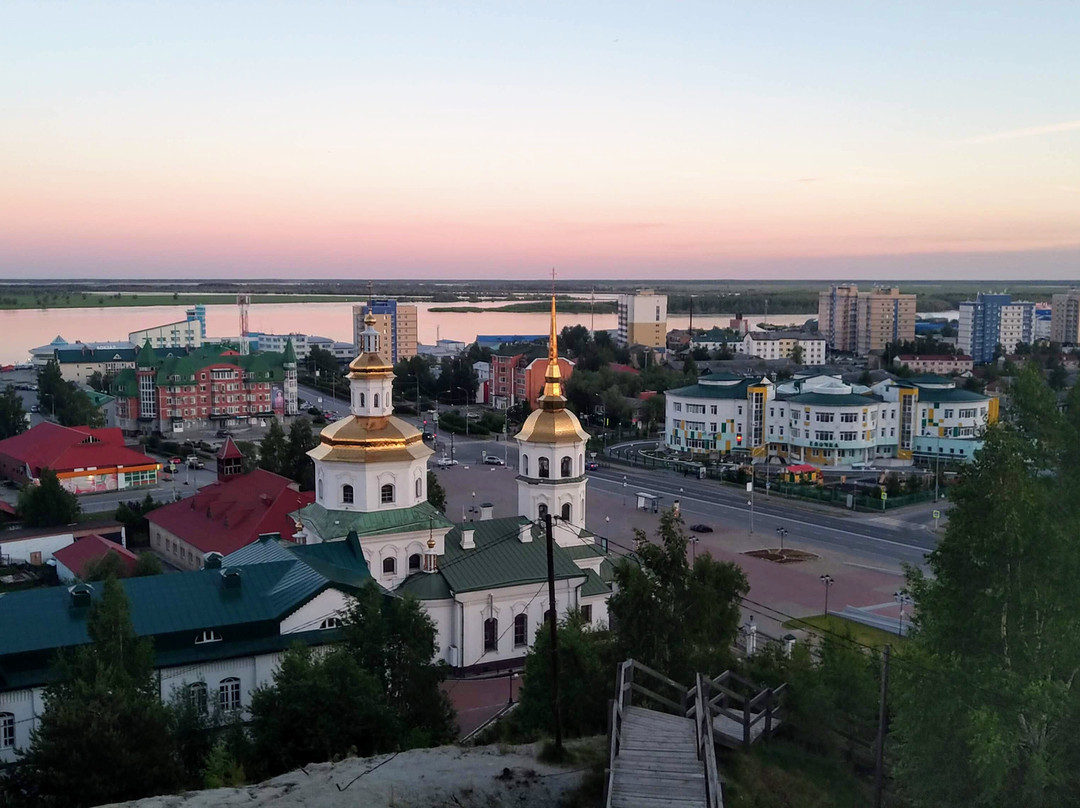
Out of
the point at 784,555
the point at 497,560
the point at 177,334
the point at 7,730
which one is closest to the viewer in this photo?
the point at 7,730

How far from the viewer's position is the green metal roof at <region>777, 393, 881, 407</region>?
46.9 m

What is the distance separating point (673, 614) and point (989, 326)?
9695cm

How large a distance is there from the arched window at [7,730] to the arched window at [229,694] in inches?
125

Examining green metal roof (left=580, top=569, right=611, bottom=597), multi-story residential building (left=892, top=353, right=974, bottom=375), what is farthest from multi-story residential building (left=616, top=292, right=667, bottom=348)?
green metal roof (left=580, top=569, right=611, bottom=597)

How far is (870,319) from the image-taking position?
4171 inches

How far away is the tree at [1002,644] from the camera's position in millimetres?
8641

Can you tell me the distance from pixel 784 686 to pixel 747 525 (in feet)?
76.2

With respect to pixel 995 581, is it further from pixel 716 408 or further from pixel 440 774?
pixel 716 408

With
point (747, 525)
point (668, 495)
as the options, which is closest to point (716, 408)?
point (668, 495)

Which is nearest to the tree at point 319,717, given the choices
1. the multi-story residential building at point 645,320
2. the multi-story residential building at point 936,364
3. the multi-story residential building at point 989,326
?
the multi-story residential building at point 936,364

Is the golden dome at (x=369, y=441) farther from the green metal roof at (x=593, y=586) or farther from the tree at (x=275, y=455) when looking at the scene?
the tree at (x=275, y=455)

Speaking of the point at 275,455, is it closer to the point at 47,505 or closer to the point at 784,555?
the point at 47,505

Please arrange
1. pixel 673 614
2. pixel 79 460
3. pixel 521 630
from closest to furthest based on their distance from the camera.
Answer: pixel 673 614 < pixel 521 630 < pixel 79 460

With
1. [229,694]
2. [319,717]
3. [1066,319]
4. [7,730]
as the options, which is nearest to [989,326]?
[1066,319]
